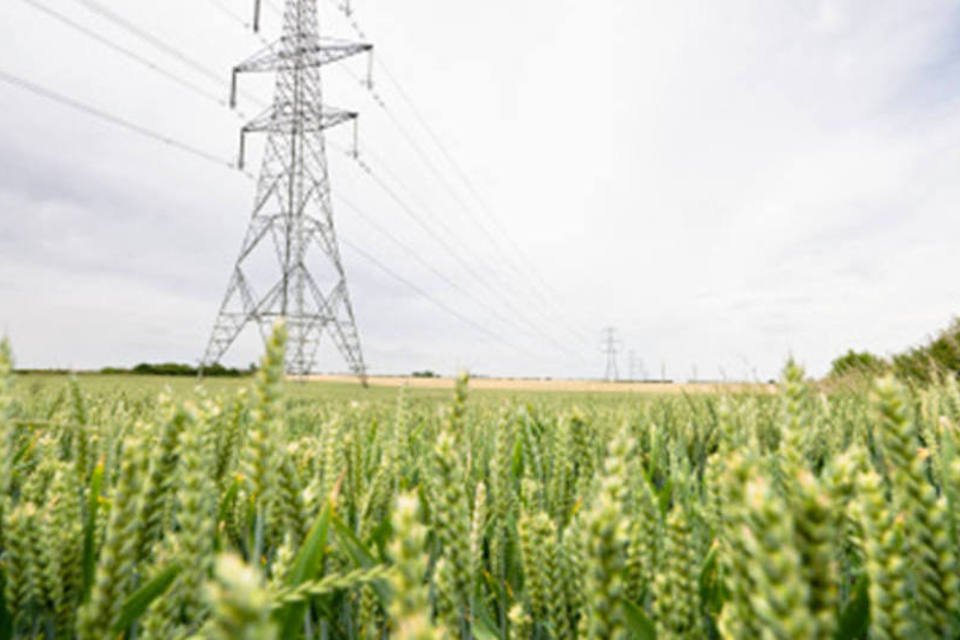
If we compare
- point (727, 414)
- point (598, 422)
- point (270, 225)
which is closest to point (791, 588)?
point (727, 414)

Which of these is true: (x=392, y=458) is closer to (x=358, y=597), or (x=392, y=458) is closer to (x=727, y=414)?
(x=358, y=597)

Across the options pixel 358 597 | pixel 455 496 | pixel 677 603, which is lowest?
pixel 358 597

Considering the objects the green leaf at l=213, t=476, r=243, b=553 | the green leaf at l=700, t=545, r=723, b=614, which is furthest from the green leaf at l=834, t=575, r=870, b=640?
the green leaf at l=213, t=476, r=243, b=553

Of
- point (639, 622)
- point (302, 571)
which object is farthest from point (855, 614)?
point (302, 571)

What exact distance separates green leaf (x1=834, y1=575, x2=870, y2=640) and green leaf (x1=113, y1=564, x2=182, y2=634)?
0.87 metres

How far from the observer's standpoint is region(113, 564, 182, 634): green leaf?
2.34 ft

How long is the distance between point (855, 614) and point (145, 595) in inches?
37.1

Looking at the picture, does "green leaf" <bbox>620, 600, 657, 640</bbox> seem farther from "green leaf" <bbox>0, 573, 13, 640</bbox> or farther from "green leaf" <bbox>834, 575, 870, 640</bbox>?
"green leaf" <bbox>0, 573, 13, 640</bbox>

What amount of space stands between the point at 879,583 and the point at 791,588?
243 millimetres

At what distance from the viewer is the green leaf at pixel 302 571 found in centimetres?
68

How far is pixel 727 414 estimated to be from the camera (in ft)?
2.50

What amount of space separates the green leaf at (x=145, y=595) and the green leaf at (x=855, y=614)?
0.87 m

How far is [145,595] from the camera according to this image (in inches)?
28.5

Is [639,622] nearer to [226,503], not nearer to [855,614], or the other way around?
[855,614]
